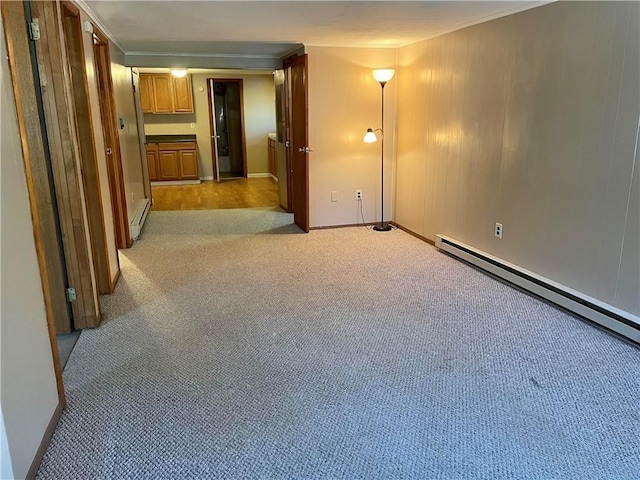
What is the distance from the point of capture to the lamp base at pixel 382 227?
5705mm

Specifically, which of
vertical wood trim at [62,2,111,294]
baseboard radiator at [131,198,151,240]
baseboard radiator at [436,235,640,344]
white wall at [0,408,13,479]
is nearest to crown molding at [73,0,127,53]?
vertical wood trim at [62,2,111,294]

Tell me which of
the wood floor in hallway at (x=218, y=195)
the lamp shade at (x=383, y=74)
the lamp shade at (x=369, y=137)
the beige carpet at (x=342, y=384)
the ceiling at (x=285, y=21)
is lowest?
the beige carpet at (x=342, y=384)

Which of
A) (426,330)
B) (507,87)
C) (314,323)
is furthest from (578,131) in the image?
(314,323)

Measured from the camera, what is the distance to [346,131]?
5.64 metres

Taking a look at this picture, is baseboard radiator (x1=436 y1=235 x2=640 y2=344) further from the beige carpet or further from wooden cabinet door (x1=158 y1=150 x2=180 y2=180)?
wooden cabinet door (x1=158 y1=150 x2=180 y2=180)

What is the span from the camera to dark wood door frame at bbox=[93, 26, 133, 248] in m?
4.38

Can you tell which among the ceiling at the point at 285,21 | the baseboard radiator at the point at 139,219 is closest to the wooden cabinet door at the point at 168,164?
the baseboard radiator at the point at 139,219

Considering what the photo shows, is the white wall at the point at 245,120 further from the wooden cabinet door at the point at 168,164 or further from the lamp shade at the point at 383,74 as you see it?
the lamp shade at the point at 383,74

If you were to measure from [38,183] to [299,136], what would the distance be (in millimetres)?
3218

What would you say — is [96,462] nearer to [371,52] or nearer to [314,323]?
[314,323]

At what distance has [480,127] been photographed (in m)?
4.13

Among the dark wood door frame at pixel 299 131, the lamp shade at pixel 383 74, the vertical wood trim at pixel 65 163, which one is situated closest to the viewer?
the vertical wood trim at pixel 65 163

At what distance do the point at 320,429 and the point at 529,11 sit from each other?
3.20 metres

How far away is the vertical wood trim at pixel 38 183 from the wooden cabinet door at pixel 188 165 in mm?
6729
